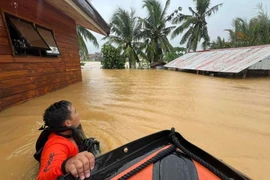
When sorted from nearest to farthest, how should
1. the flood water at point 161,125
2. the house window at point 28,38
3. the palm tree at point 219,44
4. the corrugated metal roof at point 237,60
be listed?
the flood water at point 161,125, the house window at point 28,38, the corrugated metal roof at point 237,60, the palm tree at point 219,44

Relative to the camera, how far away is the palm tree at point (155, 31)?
54.7 feet

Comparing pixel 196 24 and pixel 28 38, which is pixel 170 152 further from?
pixel 196 24

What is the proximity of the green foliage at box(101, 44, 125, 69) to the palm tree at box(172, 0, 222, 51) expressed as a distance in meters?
6.21

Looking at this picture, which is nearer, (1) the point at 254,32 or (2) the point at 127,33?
(1) the point at 254,32

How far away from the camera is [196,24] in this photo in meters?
18.1

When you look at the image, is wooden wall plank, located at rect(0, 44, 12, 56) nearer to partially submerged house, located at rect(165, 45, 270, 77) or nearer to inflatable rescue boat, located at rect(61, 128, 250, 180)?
inflatable rescue boat, located at rect(61, 128, 250, 180)

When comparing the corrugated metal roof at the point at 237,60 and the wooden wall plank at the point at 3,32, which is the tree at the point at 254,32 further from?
the wooden wall plank at the point at 3,32

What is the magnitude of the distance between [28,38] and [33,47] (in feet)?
0.67

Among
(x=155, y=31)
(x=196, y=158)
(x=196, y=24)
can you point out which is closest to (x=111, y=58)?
(x=155, y=31)

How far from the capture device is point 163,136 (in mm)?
1467

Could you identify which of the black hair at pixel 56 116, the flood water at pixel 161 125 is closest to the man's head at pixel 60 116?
the black hair at pixel 56 116

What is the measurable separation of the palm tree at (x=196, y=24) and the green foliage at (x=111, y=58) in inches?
244

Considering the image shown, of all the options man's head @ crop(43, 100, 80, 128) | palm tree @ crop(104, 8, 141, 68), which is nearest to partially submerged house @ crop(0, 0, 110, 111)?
man's head @ crop(43, 100, 80, 128)

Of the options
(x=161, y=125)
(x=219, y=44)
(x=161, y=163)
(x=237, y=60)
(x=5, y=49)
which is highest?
(x=219, y=44)
